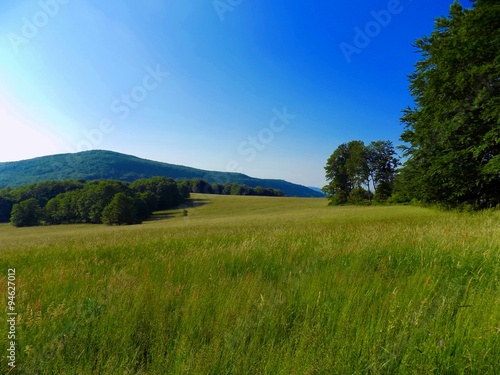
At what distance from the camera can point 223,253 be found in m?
4.88

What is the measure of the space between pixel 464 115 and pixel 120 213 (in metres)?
65.3

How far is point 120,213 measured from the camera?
5981 centimetres

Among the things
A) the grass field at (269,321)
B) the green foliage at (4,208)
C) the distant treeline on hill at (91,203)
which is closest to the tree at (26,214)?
the distant treeline on hill at (91,203)

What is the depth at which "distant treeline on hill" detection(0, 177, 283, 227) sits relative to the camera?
202 ft

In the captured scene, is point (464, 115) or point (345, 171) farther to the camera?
point (345, 171)

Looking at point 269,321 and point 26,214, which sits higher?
point 269,321

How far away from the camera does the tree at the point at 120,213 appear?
60031 millimetres

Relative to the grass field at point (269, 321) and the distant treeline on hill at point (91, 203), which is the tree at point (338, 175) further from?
the grass field at point (269, 321)

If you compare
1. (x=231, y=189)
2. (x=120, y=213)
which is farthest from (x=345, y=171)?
(x=231, y=189)

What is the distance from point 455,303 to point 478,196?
70.7 feet

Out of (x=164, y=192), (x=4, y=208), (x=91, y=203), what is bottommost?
(x=4, y=208)

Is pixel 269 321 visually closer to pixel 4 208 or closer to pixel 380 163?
pixel 380 163

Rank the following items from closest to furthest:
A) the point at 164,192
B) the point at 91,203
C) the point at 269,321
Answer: the point at 269,321 → the point at 91,203 → the point at 164,192

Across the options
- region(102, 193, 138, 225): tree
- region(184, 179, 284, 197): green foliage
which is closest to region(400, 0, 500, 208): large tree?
region(102, 193, 138, 225): tree
